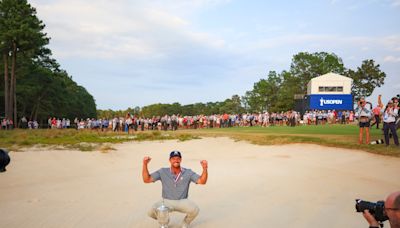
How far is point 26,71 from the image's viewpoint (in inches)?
1922

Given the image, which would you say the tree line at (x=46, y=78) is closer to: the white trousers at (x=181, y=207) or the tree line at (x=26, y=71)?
the tree line at (x=26, y=71)

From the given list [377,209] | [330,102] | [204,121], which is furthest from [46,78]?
[377,209]

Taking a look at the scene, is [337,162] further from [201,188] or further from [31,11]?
[31,11]

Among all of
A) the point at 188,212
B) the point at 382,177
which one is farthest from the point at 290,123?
the point at 188,212

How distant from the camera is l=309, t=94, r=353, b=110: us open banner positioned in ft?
150

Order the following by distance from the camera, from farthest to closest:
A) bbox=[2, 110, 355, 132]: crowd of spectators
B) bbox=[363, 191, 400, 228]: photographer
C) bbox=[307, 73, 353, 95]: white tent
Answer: bbox=[307, 73, 353, 95]: white tent
bbox=[2, 110, 355, 132]: crowd of spectators
bbox=[363, 191, 400, 228]: photographer

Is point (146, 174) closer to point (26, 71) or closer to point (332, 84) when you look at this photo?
point (26, 71)

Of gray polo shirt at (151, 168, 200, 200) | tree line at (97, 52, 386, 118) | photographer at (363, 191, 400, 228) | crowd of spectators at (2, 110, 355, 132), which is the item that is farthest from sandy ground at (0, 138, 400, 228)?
tree line at (97, 52, 386, 118)

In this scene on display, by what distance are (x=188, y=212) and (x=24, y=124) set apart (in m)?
41.5

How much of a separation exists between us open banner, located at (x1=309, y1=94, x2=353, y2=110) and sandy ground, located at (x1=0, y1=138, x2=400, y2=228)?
31.0 meters

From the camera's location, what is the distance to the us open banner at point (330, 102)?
4584 centimetres

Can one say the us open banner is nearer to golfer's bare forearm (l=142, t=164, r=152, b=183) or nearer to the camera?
golfer's bare forearm (l=142, t=164, r=152, b=183)

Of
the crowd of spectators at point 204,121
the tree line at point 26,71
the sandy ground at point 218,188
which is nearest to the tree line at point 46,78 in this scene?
the tree line at point 26,71

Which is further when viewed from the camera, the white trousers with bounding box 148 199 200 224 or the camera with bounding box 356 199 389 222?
the white trousers with bounding box 148 199 200 224
